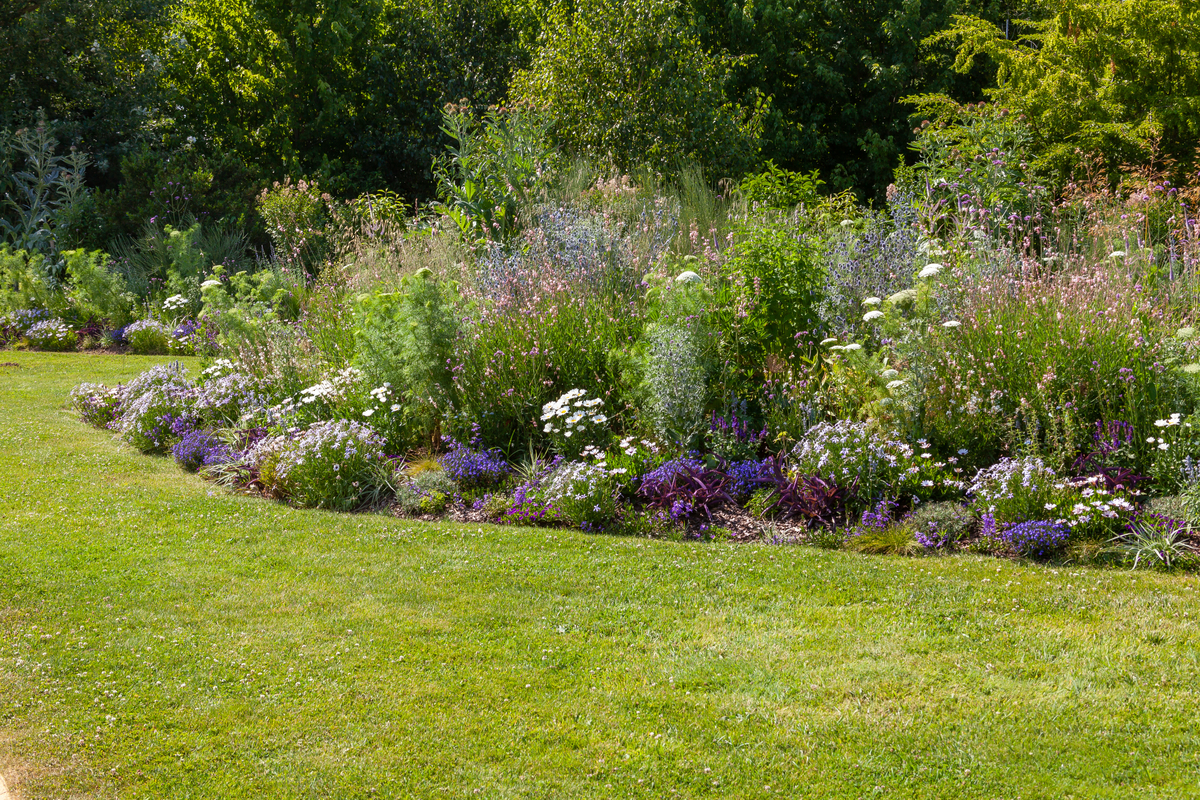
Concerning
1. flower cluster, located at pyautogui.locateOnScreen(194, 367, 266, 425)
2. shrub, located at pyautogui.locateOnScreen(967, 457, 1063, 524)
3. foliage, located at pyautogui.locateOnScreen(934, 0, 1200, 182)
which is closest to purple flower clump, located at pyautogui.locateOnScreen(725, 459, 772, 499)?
shrub, located at pyautogui.locateOnScreen(967, 457, 1063, 524)

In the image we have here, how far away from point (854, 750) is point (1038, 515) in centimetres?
234

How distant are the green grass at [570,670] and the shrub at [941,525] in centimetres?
22

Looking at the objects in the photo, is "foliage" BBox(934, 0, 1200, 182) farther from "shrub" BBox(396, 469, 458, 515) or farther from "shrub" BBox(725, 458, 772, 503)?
"shrub" BBox(396, 469, 458, 515)

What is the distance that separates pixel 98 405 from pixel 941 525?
286 inches

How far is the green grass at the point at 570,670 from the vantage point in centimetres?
317

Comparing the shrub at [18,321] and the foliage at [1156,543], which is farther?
the shrub at [18,321]

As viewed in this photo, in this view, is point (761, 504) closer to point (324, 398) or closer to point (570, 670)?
point (570, 670)

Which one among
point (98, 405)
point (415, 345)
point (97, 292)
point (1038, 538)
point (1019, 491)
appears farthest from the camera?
point (97, 292)

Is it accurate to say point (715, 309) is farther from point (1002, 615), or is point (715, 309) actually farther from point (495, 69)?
point (495, 69)

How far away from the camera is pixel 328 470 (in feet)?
20.4

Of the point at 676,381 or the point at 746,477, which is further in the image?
the point at 676,381

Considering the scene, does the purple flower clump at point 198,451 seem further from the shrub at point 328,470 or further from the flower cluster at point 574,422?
the flower cluster at point 574,422

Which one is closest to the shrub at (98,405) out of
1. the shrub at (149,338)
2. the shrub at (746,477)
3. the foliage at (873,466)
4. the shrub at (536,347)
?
the shrub at (149,338)

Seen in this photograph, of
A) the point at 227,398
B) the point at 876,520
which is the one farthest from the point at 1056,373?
the point at 227,398
